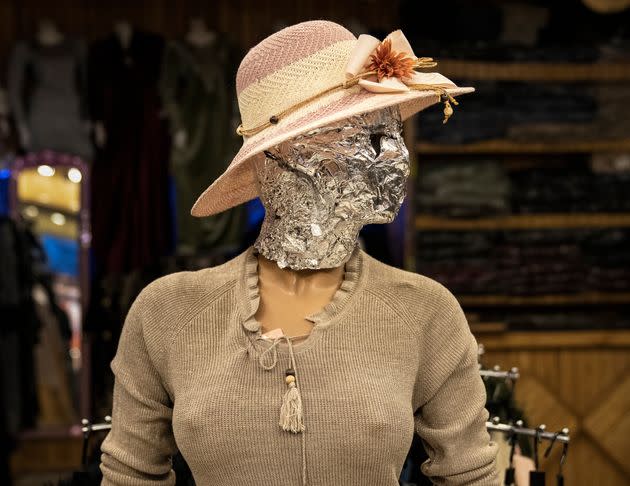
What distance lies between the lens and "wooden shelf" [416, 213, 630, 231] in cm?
479

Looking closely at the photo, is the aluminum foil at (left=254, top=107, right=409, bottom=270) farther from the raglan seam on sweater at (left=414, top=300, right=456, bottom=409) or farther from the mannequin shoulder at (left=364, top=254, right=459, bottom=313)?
the raglan seam on sweater at (left=414, top=300, right=456, bottom=409)

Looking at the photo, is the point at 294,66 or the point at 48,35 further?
the point at 48,35

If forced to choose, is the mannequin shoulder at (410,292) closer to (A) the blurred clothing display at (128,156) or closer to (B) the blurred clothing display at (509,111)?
(B) the blurred clothing display at (509,111)

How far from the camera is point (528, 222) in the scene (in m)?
4.81

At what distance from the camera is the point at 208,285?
184 centimetres

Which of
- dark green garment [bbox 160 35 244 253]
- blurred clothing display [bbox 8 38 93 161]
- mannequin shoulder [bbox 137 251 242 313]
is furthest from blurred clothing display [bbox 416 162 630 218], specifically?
mannequin shoulder [bbox 137 251 242 313]

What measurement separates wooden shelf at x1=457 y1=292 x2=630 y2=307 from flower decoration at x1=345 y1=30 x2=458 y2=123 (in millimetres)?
3086

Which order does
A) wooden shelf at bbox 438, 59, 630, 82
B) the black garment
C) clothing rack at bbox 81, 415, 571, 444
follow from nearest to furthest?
clothing rack at bbox 81, 415, 571, 444 < wooden shelf at bbox 438, 59, 630, 82 < the black garment

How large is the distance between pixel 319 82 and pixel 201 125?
338cm

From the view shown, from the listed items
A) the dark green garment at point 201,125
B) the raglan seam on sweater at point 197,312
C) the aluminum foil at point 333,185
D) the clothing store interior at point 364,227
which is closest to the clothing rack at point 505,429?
the raglan seam on sweater at point 197,312

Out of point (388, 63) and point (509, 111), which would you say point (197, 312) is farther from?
point (509, 111)

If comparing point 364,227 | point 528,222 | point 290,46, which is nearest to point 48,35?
point 364,227

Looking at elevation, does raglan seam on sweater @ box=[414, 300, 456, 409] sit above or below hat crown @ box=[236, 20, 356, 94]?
below

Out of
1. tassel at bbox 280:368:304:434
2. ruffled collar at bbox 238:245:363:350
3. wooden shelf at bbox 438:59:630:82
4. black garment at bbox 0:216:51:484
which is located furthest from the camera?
black garment at bbox 0:216:51:484
